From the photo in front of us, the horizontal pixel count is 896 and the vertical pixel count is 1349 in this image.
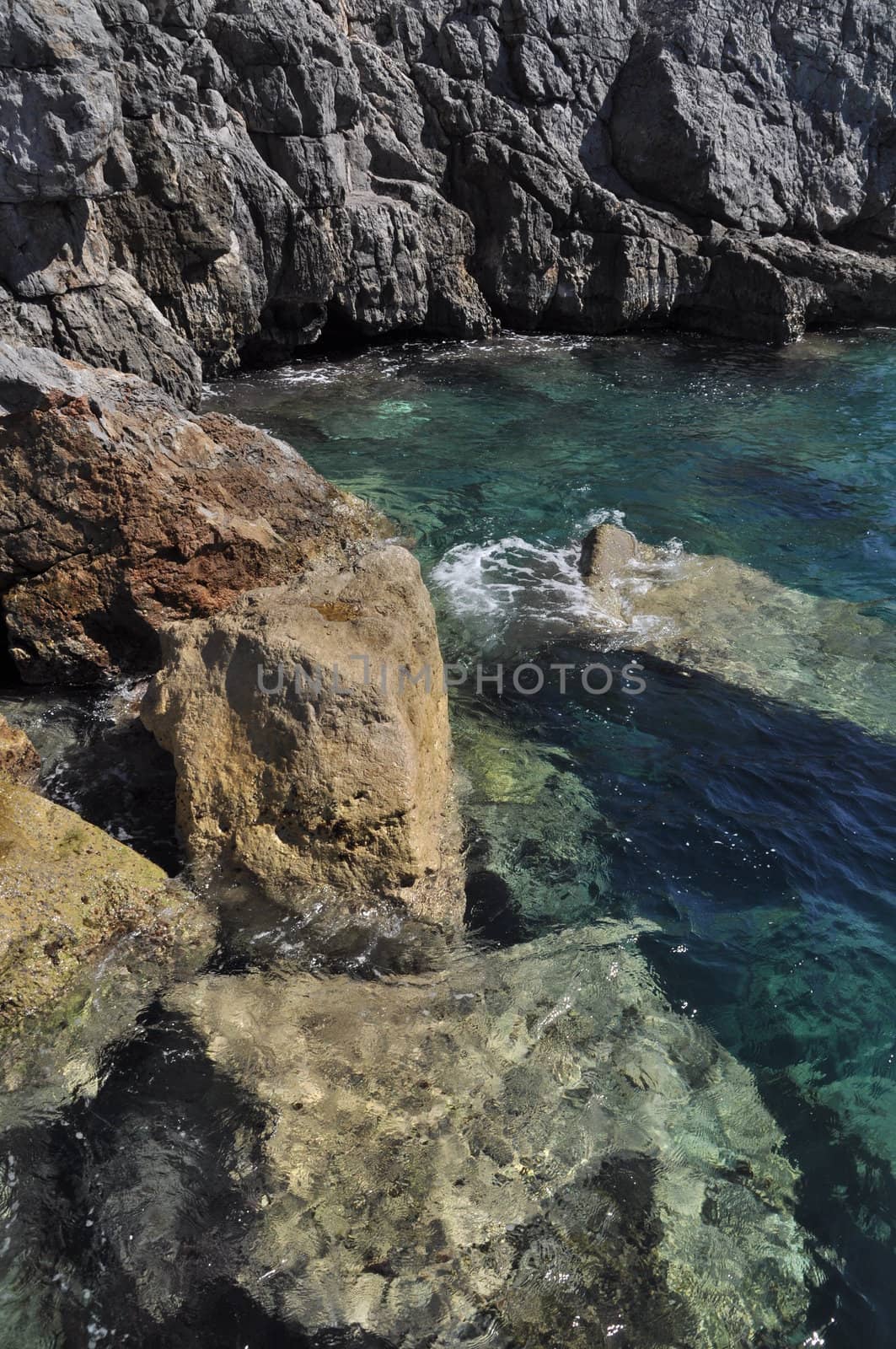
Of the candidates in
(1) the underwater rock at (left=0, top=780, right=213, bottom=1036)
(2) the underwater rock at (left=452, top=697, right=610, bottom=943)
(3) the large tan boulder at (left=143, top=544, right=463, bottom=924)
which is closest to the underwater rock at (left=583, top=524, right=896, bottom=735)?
(2) the underwater rock at (left=452, top=697, right=610, bottom=943)

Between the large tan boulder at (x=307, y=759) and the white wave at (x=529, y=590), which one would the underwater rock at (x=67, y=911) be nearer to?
the large tan boulder at (x=307, y=759)

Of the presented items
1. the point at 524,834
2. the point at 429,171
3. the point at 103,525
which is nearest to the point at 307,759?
the point at 524,834

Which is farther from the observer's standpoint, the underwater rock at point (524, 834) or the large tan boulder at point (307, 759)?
the underwater rock at point (524, 834)

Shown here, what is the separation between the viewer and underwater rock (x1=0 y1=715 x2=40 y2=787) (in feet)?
16.9

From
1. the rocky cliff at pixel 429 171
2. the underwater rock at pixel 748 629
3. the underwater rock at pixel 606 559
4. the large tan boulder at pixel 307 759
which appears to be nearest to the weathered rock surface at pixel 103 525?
the large tan boulder at pixel 307 759

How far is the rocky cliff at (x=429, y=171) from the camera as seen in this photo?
11.0m

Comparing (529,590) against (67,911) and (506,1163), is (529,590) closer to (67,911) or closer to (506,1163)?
(67,911)

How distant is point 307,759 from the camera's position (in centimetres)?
453

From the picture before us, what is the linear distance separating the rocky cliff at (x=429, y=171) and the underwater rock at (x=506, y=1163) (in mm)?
9697

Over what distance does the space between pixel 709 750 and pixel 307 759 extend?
3.08m

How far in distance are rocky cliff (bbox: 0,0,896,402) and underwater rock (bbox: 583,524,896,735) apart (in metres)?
6.93

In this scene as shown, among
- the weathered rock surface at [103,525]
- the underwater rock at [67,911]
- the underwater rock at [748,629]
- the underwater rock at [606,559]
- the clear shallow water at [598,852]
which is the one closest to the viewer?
the clear shallow water at [598,852]

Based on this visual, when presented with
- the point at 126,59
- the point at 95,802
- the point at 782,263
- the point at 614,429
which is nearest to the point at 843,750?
the point at 95,802

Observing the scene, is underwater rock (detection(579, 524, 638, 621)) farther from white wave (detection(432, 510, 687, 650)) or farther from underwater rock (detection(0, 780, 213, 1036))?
underwater rock (detection(0, 780, 213, 1036))
